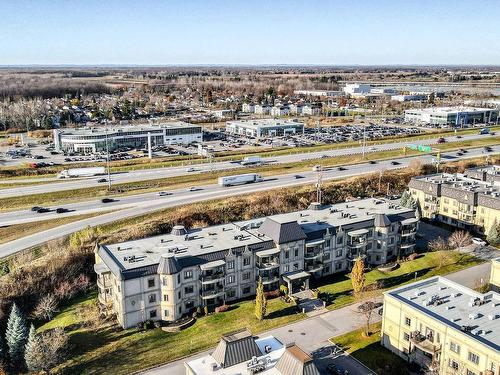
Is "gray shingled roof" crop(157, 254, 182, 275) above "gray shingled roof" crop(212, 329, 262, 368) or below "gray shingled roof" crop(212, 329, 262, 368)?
above

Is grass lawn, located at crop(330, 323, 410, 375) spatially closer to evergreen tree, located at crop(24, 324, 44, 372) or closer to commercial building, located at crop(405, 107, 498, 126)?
evergreen tree, located at crop(24, 324, 44, 372)

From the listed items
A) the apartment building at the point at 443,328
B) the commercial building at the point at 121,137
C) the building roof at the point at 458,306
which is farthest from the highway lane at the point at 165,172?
the apartment building at the point at 443,328

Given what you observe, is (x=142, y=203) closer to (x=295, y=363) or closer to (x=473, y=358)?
(x=295, y=363)

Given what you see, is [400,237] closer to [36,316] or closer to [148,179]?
[36,316]

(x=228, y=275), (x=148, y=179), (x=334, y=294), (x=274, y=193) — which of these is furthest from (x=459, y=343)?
(x=148, y=179)

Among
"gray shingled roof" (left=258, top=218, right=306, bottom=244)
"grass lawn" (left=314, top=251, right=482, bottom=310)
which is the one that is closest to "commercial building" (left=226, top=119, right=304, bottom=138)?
"grass lawn" (left=314, top=251, right=482, bottom=310)

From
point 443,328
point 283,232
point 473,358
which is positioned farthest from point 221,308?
point 473,358

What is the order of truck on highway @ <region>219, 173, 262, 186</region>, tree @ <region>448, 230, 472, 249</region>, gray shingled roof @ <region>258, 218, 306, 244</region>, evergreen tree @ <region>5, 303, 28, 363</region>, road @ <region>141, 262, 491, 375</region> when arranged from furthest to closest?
truck on highway @ <region>219, 173, 262, 186</region>, tree @ <region>448, 230, 472, 249</region>, gray shingled roof @ <region>258, 218, 306, 244</region>, evergreen tree @ <region>5, 303, 28, 363</region>, road @ <region>141, 262, 491, 375</region>
